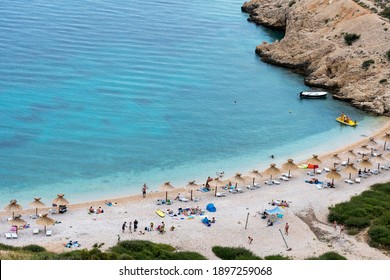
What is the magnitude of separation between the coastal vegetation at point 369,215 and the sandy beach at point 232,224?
0.75 m

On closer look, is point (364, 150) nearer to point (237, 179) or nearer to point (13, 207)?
point (237, 179)

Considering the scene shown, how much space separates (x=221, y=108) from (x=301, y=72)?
17.7 meters

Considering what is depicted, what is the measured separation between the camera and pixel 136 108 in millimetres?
63469

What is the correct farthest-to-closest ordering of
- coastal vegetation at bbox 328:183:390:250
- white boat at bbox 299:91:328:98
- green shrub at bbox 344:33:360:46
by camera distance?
green shrub at bbox 344:33:360:46 < white boat at bbox 299:91:328:98 < coastal vegetation at bbox 328:183:390:250

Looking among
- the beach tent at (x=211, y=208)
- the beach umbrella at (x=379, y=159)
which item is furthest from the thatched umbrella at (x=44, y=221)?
the beach umbrella at (x=379, y=159)

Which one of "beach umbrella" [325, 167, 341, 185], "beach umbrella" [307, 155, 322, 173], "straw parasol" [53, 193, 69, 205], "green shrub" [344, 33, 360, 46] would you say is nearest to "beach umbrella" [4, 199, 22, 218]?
"straw parasol" [53, 193, 69, 205]

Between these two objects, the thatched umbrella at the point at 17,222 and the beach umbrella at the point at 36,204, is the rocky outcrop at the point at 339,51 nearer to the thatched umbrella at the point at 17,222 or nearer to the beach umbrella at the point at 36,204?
the beach umbrella at the point at 36,204

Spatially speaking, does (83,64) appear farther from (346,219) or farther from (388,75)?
(346,219)

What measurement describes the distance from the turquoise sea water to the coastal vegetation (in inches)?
450

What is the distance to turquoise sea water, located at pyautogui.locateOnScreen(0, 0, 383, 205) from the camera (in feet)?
164

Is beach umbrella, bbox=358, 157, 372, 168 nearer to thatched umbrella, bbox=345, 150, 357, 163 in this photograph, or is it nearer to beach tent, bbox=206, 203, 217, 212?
thatched umbrella, bbox=345, 150, 357, 163

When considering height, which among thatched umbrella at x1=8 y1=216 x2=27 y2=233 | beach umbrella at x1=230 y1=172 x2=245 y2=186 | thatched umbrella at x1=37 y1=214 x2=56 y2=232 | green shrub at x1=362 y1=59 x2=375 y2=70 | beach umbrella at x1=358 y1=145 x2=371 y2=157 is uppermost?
green shrub at x1=362 y1=59 x2=375 y2=70

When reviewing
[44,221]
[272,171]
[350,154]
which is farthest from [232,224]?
[350,154]

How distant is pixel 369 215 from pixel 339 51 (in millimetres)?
38436
